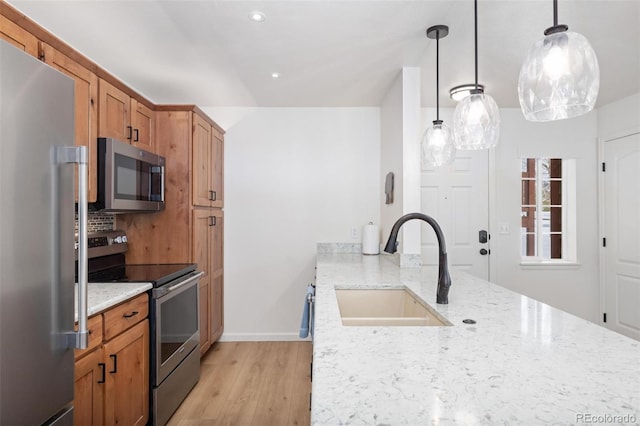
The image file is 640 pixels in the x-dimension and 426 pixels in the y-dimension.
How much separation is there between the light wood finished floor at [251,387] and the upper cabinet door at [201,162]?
139cm

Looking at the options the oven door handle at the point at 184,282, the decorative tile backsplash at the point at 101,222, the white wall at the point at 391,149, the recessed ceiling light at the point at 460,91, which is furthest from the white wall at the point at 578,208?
the decorative tile backsplash at the point at 101,222

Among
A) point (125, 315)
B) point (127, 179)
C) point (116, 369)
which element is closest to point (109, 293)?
point (125, 315)

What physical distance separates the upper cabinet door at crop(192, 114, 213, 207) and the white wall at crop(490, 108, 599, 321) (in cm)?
289

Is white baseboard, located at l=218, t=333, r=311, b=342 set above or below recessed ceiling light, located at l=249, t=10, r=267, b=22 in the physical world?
below

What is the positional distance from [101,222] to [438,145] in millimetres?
2394

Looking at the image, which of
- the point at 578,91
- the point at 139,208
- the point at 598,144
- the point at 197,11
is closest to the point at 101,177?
the point at 139,208

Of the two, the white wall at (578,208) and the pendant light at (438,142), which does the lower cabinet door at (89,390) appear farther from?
the white wall at (578,208)

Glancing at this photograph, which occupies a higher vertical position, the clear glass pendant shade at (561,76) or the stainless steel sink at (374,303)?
the clear glass pendant shade at (561,76)

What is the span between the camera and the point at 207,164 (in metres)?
3.09

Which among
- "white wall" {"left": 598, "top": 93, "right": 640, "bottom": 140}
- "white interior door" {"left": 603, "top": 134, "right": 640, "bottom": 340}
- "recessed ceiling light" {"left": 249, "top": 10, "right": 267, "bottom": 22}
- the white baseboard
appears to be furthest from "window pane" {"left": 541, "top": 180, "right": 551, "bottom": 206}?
"recessed ceiling light" {"left": 249, "top": 10, "right": 267, "bottom": 22}

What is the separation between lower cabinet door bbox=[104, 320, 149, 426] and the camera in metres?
1.66

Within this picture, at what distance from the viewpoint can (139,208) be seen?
2.36 meters

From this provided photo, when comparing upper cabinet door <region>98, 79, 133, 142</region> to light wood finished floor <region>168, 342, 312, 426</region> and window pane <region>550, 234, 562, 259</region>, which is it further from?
window pane <region>550, 234, 562, 259</region>

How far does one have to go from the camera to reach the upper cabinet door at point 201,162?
2.82 metres
